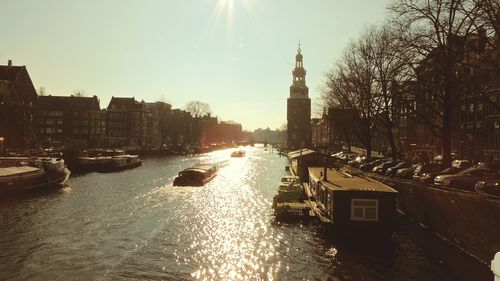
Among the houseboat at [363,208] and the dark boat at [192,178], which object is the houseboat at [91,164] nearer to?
the dark boat at [192,178]

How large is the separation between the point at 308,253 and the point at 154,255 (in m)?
9.27

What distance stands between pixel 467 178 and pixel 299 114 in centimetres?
14518

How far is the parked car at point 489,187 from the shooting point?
96.5 ft

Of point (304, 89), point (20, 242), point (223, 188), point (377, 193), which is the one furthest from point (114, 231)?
point (304, 89)

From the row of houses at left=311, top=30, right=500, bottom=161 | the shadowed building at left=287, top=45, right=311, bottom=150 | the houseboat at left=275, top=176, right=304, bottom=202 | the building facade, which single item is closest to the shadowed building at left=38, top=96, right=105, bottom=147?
the building facade

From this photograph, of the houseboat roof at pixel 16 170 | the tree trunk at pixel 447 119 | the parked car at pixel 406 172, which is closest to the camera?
the tree trunk at pixel 447 119

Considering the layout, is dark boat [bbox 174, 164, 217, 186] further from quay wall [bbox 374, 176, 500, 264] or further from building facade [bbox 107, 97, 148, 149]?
building facade [bbox 107, 97, 148, 149]

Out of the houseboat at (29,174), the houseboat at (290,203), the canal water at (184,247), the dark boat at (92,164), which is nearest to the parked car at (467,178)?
the canal water at (184,247)

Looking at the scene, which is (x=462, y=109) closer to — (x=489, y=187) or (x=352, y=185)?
(x=489, y=187)

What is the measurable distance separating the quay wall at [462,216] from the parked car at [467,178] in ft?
7.46

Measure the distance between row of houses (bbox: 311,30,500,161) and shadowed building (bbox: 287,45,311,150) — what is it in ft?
248

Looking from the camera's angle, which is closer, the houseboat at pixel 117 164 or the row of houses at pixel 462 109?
the row of houses at pixel 462 109

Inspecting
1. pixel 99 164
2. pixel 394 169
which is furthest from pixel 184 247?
pixel 99 164

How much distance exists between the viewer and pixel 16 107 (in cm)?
9831
